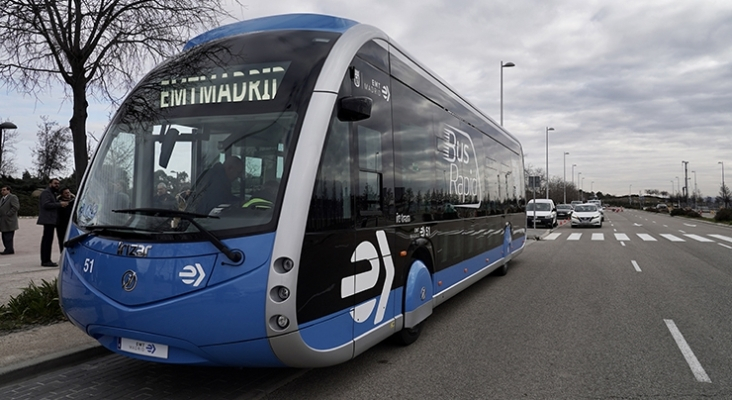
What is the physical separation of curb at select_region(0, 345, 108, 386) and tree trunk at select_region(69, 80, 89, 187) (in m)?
3.32

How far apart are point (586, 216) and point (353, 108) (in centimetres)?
3259

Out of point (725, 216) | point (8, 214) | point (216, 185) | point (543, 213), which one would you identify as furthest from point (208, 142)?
point (725, 216)

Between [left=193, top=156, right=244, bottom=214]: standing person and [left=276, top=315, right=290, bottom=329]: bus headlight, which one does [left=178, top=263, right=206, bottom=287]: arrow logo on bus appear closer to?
[left=193, top=156, right=244, bottom=214]: standing person

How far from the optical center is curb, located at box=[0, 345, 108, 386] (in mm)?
4807

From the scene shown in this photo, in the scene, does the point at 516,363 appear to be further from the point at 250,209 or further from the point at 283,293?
the point at 250,209

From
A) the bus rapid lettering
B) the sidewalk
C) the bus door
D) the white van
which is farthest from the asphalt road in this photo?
the white van

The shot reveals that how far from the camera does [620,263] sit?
46.7 feet

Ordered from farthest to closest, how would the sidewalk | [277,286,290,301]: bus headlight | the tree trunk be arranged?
1. the tree trunk
2. the sidewalk
3. [277,286,290,301]: bus headlight

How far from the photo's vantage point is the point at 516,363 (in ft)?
18.0

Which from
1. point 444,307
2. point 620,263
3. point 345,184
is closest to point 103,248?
point 345,184

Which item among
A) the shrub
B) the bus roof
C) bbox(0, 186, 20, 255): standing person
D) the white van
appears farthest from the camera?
the shrub

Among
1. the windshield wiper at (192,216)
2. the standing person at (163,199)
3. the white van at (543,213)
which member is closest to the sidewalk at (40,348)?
the windshield wiper at (192,216)

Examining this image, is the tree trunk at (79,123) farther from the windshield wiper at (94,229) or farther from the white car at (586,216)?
the white car at (586,216)

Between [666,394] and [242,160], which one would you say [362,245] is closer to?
[242,160]
